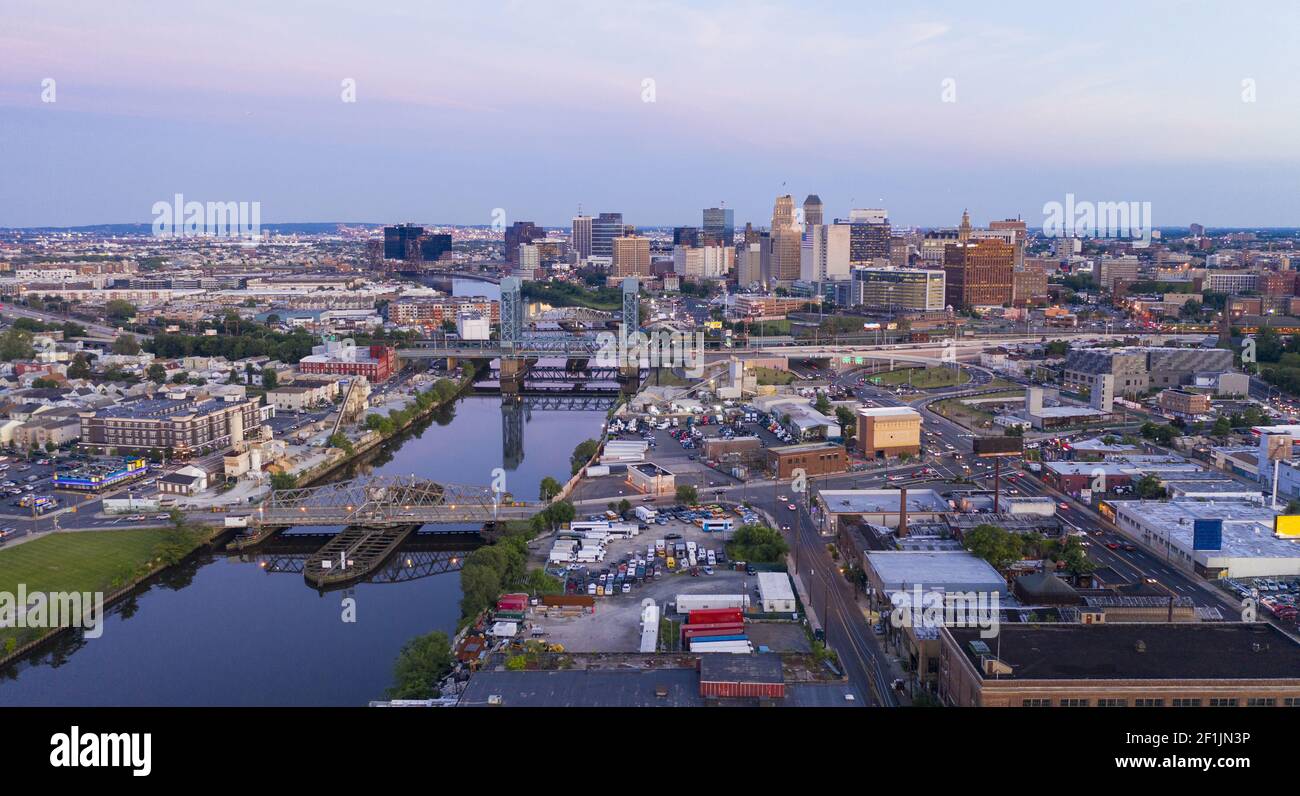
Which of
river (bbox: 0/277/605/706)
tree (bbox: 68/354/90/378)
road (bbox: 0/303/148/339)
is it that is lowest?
river (bbox: 0/277/605/706)

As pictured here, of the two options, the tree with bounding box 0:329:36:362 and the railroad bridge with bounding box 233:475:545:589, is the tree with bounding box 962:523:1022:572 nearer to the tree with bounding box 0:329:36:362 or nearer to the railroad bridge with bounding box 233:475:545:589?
the railroad bridge with bounding box 233:475:545:589

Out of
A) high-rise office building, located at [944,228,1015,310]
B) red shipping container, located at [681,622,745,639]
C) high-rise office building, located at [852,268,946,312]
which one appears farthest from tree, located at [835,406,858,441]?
high-rise office building, located at [944,228,1015,310]

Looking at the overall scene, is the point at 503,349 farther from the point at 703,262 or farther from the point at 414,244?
the point at 414,244

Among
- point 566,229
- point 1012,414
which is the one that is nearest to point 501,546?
point 1012,414

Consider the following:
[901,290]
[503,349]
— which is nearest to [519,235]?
[901,290]

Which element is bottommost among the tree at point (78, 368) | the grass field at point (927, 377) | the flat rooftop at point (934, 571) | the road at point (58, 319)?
the flat rooftop at point (934, 571)

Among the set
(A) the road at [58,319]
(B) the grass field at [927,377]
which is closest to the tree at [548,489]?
(B) the grass field at [927,377]

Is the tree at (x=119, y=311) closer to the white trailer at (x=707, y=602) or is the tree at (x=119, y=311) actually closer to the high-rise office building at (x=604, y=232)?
the white trailer at (x=707, y=602)
